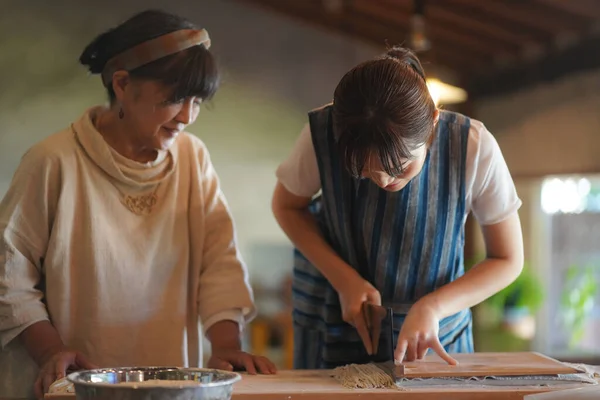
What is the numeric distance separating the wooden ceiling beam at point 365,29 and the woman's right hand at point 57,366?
5.07m

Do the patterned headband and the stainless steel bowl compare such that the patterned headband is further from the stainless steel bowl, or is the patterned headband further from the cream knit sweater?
the stainless steel bowl

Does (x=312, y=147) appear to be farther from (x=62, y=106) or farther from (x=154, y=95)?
(x=62, y=106)

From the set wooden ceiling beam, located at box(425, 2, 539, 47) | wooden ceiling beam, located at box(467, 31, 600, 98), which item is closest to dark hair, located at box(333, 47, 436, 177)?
wooden ceiling beam, located at box(425, 2, 539, 47)

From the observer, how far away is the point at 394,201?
1.56 meters

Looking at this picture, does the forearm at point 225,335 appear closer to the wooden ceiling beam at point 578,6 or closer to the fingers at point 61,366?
the fingers at point 61,366

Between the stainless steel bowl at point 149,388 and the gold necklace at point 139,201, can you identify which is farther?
the gold necklace at point 139,201

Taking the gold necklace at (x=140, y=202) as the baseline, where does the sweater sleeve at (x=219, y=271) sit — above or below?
below

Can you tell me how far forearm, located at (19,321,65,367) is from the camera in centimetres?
145

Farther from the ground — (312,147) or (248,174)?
(248,174)

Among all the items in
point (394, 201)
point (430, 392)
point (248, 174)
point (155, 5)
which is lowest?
point (430, 392)

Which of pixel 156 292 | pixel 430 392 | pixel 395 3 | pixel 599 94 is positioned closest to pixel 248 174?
pixel 395 3

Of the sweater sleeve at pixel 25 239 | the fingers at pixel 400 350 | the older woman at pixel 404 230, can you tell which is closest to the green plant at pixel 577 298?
the older woman at pixel 404 230

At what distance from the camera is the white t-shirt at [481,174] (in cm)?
151

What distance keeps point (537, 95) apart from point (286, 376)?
5.19 m
